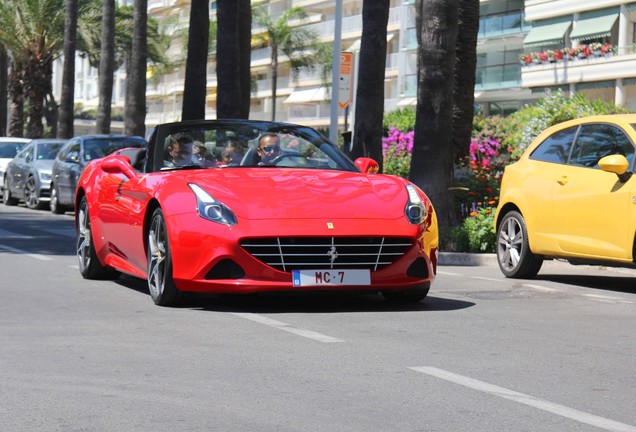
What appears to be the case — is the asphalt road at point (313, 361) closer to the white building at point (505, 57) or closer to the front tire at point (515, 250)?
the front tire at point (515, 250)

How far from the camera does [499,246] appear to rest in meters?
14.8

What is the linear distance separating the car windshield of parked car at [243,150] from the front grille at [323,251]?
1312 millimetres

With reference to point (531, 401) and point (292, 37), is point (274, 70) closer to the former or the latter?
point (292, 37)

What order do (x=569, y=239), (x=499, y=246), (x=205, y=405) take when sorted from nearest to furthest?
(x=205, y=405), (x=569, y=239), (x=499, y=246)

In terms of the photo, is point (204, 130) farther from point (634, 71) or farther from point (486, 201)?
point (634, 71)

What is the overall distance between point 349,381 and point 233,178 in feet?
12.2

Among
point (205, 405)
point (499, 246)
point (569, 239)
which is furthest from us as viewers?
point (499, 246)

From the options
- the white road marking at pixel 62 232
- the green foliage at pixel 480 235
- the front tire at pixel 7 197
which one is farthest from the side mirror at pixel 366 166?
the front tire at pixel 7 197

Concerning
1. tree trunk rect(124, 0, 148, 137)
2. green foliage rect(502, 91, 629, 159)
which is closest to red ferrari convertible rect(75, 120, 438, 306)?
green foliage rect(502, 91, 629, 159)

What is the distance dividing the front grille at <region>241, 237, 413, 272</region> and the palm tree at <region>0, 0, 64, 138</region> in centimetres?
4178

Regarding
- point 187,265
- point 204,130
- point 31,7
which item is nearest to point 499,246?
point 204,130

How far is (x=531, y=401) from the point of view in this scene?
266 inches

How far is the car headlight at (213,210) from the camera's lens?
10.1 meters

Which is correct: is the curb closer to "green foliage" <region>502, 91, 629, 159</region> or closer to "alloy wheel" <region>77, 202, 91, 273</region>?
"alloy wheel" <region>77, 202, 91, 273</region>
